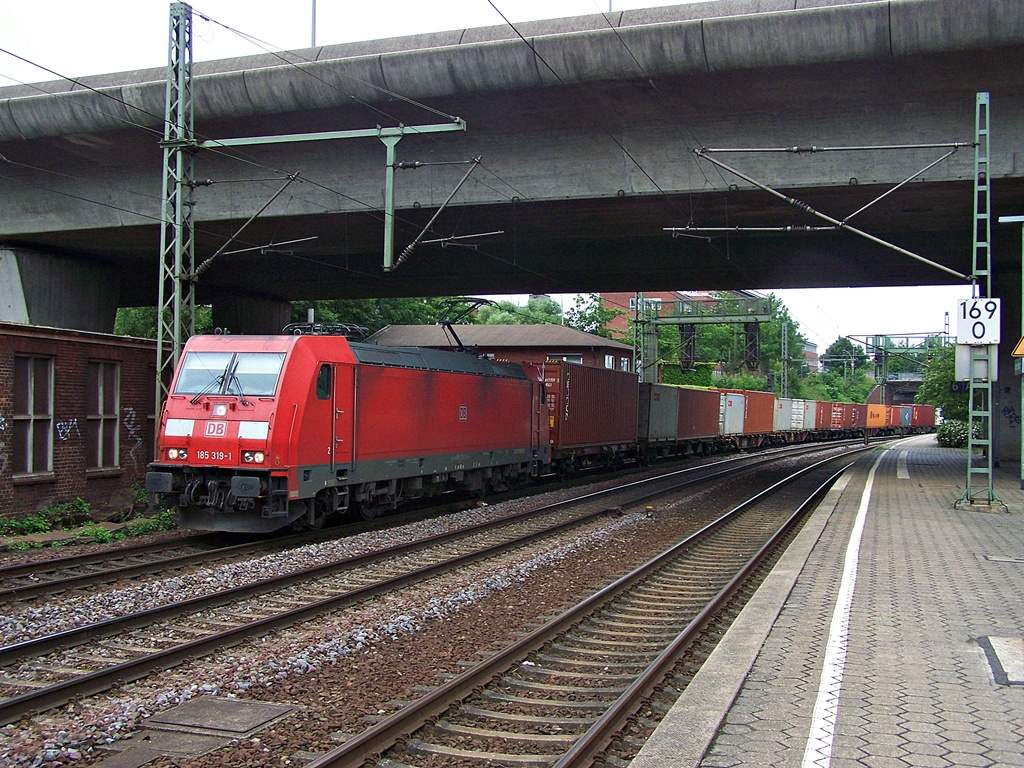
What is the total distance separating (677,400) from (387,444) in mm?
20795

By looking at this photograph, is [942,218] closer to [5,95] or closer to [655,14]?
[655,14]

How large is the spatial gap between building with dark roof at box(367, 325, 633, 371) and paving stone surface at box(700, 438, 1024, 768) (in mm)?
40407

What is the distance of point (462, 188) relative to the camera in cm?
1945

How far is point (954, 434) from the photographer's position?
160ft

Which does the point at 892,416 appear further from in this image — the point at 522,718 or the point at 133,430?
the point at 522,718

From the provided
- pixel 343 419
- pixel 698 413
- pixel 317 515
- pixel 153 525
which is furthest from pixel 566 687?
pixel 698 413

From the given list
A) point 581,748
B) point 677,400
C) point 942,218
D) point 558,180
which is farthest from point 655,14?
point 677,400

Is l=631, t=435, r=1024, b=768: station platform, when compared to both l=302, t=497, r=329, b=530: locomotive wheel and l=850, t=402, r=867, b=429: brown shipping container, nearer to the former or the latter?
l=302, t=497, r=329, b=530: locomotive wheel

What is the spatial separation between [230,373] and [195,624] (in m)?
5.32

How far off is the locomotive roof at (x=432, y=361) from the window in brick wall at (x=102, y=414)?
17.6 feet

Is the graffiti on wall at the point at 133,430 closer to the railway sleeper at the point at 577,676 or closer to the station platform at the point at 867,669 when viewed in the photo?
the station platform at the point at 867,669

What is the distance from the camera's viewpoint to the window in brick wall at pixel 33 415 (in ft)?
46.9

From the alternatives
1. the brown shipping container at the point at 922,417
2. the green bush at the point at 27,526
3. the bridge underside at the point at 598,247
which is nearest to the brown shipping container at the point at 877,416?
the brown shipping container at the point at 922,417

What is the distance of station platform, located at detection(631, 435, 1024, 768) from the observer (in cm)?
477
